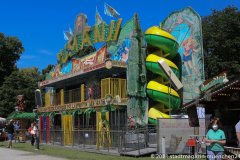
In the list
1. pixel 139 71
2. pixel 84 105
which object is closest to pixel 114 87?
pixel 139 71

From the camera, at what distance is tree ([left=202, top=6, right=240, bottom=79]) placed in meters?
38.5

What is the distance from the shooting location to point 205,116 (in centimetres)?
1788

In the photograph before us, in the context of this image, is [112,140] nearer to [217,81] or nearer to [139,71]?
[139,71]

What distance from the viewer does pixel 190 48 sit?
25.8m

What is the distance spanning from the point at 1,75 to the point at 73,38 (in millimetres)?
30816

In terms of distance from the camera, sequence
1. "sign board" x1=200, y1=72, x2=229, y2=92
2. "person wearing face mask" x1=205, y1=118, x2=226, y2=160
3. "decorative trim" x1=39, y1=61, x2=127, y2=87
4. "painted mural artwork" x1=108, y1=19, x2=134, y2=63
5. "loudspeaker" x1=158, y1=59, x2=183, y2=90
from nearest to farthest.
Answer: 1. "person wearing face mask" x1=205, y1=118, x2=226, y2=160
2. "sign board" x1=200, y1=72, x2=229, y2=92
3. "loudspeaker" x1=158, y1=59, x2=183, y2=90
4. "decorative trim" x1=39, y1=61, x2=127, y2=87
5. "painted mural artwork" x1=108, y1=19, x2=134, y2=63

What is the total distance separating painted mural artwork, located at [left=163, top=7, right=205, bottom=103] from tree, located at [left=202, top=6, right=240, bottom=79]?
41.5ft

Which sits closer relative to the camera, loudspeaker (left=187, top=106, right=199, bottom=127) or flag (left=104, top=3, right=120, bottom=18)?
loudspeaker (left=187, top=106, right=199, bottom=127)

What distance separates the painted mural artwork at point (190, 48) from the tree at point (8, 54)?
40328 mm

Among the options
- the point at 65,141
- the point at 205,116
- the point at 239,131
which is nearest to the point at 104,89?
the point at 65,141

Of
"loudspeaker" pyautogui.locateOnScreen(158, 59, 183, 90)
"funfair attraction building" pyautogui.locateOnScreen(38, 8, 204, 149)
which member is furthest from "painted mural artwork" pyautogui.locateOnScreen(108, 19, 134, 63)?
"loudspeaker" pyautogui.locateOnScreen(158, 59, 183, 90)

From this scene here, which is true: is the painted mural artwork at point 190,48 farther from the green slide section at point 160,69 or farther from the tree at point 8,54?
the tree at point 8,54

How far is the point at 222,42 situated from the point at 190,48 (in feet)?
47.8

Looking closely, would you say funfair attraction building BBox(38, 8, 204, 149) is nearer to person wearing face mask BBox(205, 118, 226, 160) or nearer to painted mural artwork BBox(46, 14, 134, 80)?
painted mural artwork BBox(46, 14, 134, 80)
